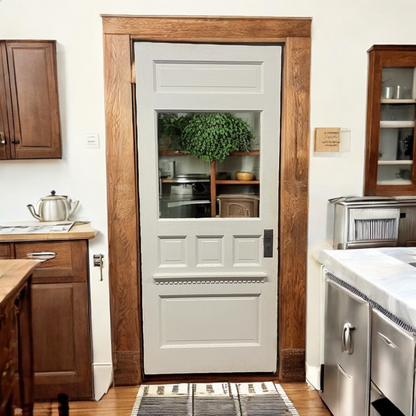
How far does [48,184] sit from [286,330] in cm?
176

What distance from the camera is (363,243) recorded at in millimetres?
2154

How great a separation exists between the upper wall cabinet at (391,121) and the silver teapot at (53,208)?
1856 millimetres

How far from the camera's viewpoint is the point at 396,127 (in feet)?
7.63

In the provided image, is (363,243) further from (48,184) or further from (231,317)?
(48,184)

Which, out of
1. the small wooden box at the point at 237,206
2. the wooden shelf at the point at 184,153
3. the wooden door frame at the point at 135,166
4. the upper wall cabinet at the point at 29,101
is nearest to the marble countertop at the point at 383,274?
the wooden door frame at the point at 135,166

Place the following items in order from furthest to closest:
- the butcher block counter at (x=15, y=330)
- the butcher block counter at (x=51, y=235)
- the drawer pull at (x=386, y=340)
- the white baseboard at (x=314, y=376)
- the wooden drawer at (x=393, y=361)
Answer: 1. the white baseboard at (x=314, y=376)
2. the butcher block counter at (x=51, y=235)
3. the drawer pull at (x=386, y=340)
4. the wooden drawer at (x=393, y=361)
5. the butcher block counter at (x=15, y=330)

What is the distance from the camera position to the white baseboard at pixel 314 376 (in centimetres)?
234

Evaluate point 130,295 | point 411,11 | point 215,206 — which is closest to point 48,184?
point 130,295

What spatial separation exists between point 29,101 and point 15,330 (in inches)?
54.2

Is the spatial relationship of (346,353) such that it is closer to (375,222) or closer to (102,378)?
(375,222)

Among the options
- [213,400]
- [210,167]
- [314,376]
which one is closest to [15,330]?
[213,400]

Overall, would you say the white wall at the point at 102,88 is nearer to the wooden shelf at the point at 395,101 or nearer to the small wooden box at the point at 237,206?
the wooden shelf at the point at 395,101

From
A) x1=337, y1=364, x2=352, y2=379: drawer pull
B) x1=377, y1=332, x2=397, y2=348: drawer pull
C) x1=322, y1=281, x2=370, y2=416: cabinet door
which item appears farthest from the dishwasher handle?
x1=377, y1=332, x2=397, y2=348: drawer pull

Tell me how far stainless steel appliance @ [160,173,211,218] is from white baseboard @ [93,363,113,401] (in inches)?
39.6
